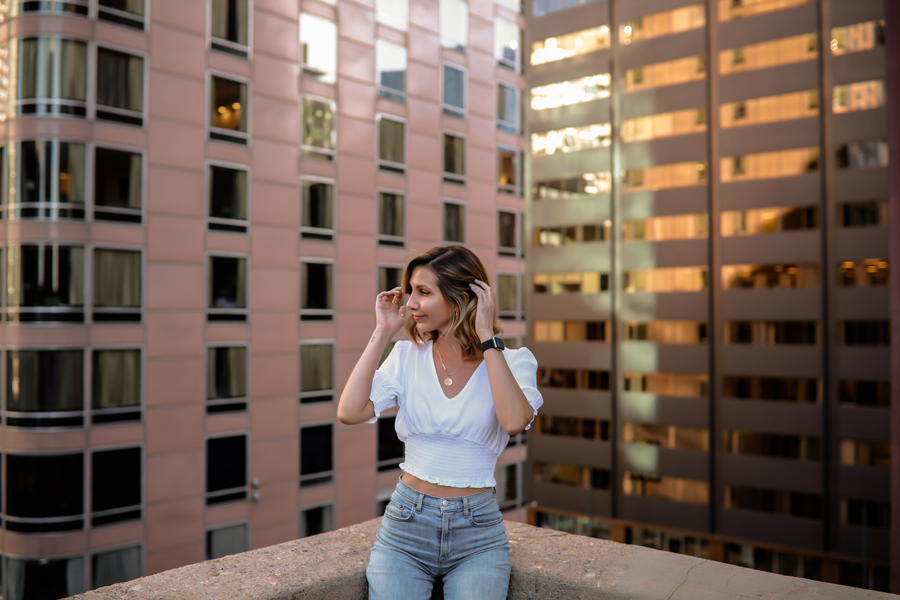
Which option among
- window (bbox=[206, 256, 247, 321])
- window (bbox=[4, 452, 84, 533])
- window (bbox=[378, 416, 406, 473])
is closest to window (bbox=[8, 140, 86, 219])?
window (bbox=[206, 256, 247, 321])

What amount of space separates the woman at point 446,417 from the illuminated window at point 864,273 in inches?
972

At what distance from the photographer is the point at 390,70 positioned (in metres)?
16.3

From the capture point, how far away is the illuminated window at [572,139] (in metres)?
28.8

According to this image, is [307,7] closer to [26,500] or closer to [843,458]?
[26,500]

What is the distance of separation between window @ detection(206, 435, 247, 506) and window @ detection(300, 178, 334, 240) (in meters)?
4.74

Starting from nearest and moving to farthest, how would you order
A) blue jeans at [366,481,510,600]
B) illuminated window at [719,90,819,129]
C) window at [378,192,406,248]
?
blue jeans at [366,481,510,600] < window at [378,192,406,248] < illuminated window at [719,90,819,129]

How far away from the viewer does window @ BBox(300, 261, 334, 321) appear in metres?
14.5

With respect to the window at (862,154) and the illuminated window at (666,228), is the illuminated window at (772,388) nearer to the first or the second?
the illuminated window at (666,228)

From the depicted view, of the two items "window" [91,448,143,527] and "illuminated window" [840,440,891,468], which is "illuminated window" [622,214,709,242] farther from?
"window" [91,448,143,527]

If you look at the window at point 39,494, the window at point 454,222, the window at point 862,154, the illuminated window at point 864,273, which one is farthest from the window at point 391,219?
the window at point 862,154

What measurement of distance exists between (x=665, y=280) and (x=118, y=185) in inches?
849

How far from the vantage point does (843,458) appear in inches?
881

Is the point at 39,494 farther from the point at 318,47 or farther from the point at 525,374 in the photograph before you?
the point at 525,374

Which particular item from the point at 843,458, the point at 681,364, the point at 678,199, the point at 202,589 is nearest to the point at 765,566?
the point at 843,458
